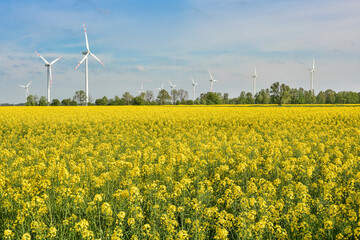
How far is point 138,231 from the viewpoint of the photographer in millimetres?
5168

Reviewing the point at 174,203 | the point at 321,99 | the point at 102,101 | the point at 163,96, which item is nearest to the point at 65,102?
the point at 102,101

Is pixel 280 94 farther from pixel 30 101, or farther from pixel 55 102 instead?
pixel 30 101

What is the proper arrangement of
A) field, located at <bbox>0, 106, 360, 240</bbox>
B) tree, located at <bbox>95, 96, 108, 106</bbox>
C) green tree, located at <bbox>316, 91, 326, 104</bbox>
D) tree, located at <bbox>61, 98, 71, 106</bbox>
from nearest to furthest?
field, located at <bbox>0, 106, 360, 240</bbox>
tree, located at <bbox>61, 98, 71, 106</bbox>
tree, located at <bbox>95, 96, 108, 106</bbox>
green tree, located at <bbox>316, 91, 326, 104</bbox>

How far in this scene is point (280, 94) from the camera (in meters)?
100

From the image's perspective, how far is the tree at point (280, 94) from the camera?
9768 centimetres

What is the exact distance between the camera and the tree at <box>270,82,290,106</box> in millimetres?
97675

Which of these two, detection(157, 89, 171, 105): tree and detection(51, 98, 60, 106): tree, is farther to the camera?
detection(157, 89, 171, 105): tree

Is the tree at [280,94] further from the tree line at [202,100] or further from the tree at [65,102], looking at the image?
the tree at [65,102]

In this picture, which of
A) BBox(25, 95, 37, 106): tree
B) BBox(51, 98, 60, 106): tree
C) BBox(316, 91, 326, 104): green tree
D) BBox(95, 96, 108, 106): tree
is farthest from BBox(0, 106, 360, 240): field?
BBox(316, 91, 326, 104): green tree

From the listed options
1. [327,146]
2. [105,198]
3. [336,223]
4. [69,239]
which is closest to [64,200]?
[105,198]

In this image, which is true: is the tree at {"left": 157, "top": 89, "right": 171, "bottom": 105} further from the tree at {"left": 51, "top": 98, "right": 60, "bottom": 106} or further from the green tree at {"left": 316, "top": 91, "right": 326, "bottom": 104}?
the green tree at {"left": 316, "top": 91, "right": 326, "bottom": 104}

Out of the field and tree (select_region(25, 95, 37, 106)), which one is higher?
tree (select_region(25, 95, 37, 106))

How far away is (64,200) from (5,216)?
1.30 m

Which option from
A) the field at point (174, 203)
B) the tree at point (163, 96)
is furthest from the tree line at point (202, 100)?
the field at point (174, 203)
